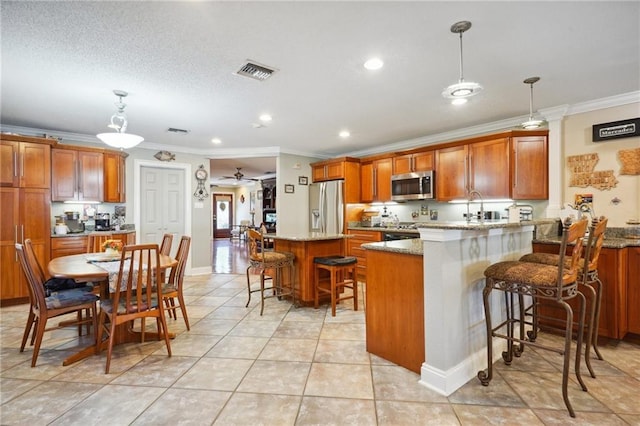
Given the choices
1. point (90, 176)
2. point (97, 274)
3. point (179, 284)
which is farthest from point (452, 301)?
point (90, 176)

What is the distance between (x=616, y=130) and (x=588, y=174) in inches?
20.0

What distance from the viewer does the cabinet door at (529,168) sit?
150 inches

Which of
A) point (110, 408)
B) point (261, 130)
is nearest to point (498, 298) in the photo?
point (110, 408)

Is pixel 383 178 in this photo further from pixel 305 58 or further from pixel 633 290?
pixel 633 290

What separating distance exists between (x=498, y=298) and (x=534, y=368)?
53cm

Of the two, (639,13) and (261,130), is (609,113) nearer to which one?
(639,13)

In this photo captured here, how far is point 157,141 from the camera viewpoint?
538cm

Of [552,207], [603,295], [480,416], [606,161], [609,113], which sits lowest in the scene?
[480,416]

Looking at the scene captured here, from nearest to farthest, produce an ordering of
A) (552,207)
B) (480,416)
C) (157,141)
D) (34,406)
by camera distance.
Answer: (480,416) < (34,406) < (552,207) < (157,141)

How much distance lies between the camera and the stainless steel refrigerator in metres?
5.74

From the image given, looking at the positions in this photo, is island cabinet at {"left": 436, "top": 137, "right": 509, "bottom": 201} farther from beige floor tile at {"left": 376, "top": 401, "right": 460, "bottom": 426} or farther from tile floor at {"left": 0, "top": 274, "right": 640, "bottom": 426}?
beige floor tile at {"left": 376, "top": 401, "right": 460, "bottom": 426}

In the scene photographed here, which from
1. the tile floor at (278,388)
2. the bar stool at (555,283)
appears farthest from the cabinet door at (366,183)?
the bar stool at (555,283)

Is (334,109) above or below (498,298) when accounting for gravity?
above

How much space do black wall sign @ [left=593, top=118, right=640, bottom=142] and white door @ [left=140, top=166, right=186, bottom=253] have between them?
629 cm
